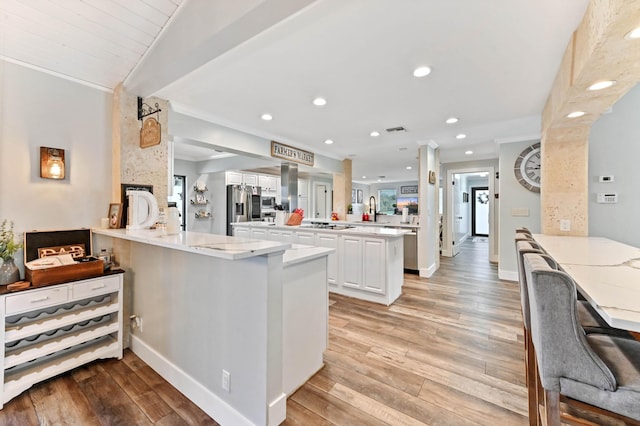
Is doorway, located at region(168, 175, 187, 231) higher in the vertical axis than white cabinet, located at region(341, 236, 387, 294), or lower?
higher

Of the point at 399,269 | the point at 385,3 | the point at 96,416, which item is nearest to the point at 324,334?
the point at 96,416

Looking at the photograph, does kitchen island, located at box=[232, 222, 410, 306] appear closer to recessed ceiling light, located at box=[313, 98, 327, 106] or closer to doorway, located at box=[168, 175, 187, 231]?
recessed ceiling light, located at box=[313, 98, 327, 106]

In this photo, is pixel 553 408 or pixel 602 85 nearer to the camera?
pixel 553 408

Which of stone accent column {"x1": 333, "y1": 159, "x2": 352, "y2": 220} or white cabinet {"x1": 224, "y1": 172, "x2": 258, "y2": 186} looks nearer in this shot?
stone accent column {"x1": 333, "y1": 159, "x2": 352, "y2": 220}

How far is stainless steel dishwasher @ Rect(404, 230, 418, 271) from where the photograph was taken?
493 centimetres

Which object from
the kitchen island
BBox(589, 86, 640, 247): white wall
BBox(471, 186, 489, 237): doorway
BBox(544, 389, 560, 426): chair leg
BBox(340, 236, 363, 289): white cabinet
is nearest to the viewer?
BBox(544, 389, 560, 426): chair leg

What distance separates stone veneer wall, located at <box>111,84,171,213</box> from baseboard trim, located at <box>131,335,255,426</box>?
129 cm

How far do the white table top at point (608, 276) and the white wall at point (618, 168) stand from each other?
1048 mm

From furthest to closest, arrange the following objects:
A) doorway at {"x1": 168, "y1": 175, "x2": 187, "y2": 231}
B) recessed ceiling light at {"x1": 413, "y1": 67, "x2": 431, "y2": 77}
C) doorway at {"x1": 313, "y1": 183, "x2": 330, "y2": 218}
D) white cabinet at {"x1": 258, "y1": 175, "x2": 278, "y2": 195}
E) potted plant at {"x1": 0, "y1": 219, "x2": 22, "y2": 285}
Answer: doorway at {"x1": 313, "y1": 183, "x2": 330, "y2": 218} → white cabinet at {"x1": 258, "y1": 175, "x2": 278, "y2": 195} → doorway at {"x1": 168, "y1": 175, "x2": 187, "y2": 231} → recessed ceiling light at {"x1": 413, "y1": 67, "x2": 431, "y2": 77} → potted plant at {"x1": 0, "y1": 219, "x2": 22, "y2": 285}

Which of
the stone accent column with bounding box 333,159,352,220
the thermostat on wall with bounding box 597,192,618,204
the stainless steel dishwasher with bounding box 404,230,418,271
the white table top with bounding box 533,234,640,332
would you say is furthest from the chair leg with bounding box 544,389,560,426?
the stone accent column with bounding box 333,159,352,220

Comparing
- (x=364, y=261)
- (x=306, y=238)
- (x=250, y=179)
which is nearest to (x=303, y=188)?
(x=250, y=179)

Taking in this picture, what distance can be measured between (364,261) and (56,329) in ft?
9.88

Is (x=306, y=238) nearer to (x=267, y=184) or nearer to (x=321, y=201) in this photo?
(x=267, y=184)

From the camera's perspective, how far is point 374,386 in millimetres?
1804
